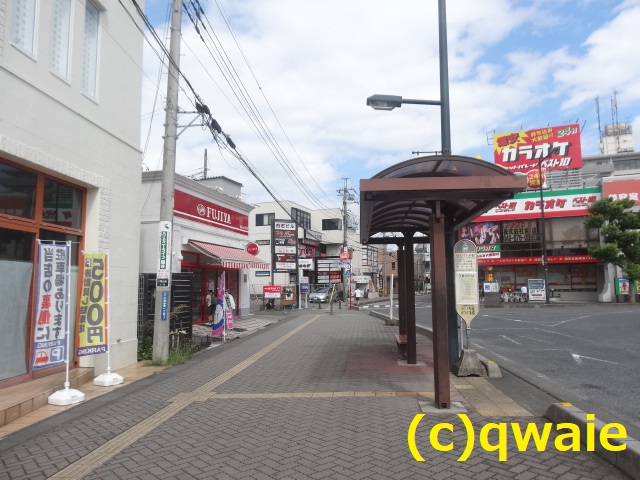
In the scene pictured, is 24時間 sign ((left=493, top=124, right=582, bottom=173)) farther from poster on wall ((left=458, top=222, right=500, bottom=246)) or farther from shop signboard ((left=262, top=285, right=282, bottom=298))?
shop signboard ((left=262, top=285, right=282, bottom=298))

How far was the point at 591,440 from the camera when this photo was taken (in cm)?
454

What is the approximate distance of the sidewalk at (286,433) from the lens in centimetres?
425

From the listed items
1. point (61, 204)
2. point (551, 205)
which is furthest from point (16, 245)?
point (551, 205)

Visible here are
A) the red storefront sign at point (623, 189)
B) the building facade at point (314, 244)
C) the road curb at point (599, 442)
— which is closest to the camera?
the road curb at point (599, 442)

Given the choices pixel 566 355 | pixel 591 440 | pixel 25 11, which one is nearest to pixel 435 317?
pixel 591 440

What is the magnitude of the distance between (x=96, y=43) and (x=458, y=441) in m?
9.43

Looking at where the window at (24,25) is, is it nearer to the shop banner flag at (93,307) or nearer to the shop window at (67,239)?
the shop window at (67,239)

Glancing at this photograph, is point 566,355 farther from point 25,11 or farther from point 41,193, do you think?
point 25,11

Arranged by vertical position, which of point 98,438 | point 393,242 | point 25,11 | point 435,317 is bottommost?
point 98,438

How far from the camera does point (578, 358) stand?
9.77m

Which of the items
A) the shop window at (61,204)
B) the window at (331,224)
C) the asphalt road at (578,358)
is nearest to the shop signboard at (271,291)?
the asphalt road at (578,358)

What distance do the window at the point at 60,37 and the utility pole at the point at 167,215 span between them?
7.17 ft

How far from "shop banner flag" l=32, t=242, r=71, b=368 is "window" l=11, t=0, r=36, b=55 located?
124 inches

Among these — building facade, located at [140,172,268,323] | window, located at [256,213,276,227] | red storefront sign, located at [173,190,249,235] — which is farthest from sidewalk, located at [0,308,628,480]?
window, located at [256,213,276,227]
